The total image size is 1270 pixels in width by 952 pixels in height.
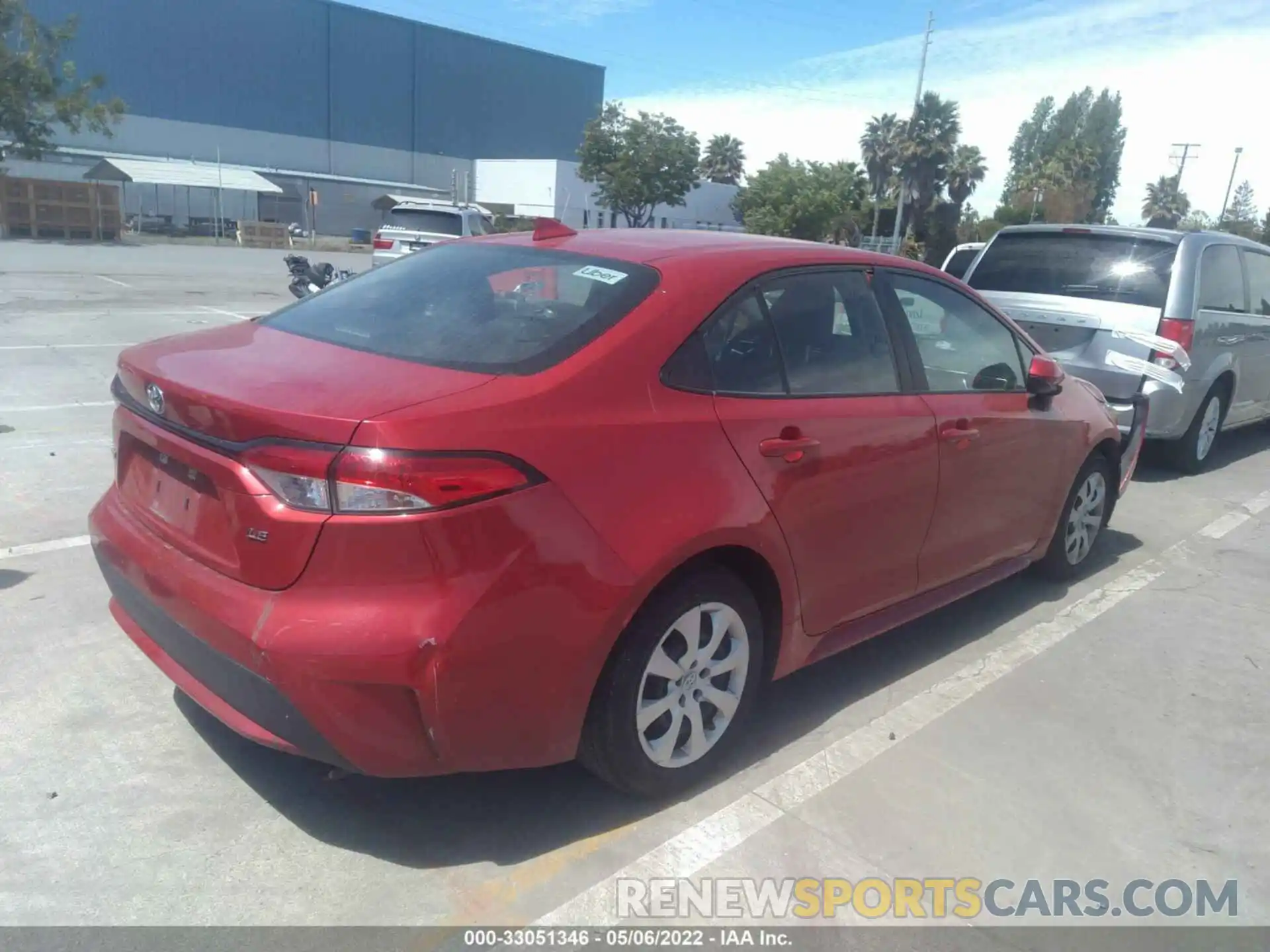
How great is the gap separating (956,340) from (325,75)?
73.4 metres

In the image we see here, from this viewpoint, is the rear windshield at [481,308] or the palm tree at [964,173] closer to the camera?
the rear windshield at [481,308]

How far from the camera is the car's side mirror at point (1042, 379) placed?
455 cm

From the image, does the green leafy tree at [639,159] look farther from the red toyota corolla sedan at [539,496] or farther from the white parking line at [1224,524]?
the red toyota corolla sedan at [539,496]

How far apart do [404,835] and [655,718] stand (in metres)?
0.78

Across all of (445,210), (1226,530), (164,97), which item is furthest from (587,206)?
(1226,530)

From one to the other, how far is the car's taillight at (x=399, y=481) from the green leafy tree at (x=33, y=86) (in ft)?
136

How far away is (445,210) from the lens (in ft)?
60.8

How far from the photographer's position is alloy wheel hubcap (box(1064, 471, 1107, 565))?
5176 mm

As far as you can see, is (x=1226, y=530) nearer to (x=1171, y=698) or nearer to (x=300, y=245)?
(x=1171, y=698)

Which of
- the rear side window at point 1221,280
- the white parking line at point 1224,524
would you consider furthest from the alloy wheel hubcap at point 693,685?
the rear side window at point 1221,280

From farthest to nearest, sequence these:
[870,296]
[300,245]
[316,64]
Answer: [316,64], [300,245], [870,296]

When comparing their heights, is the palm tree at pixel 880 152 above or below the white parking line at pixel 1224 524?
above

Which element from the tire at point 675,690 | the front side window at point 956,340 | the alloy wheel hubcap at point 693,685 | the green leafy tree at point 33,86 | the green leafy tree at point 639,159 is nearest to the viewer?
the tire at point 675,690

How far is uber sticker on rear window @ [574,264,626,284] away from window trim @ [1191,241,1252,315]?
5641mm
